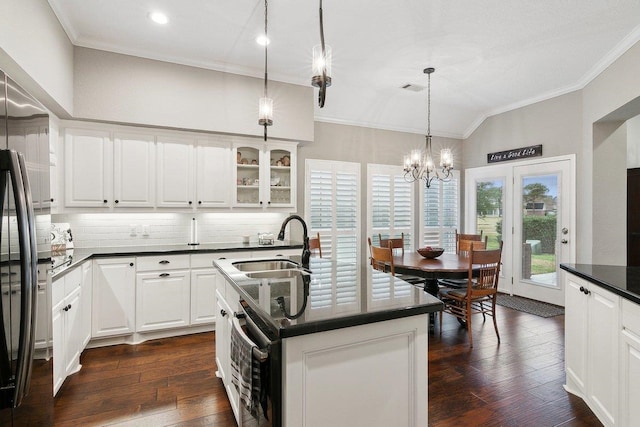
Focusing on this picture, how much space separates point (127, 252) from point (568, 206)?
5632 mm

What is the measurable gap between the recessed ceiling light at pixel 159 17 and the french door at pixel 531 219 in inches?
207

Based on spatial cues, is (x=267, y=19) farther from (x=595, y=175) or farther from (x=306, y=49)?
(x=595, y=175)

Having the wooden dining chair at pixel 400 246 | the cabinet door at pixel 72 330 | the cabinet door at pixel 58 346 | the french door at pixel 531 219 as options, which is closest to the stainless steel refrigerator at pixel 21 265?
the cabinet door at pixel 58 346

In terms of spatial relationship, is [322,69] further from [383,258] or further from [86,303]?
[86,303]

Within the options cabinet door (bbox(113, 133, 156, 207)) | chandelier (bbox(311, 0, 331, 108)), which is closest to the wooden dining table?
chandelier (bbox(311, 0, 331, 108))

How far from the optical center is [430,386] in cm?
267

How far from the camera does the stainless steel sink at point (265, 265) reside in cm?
267

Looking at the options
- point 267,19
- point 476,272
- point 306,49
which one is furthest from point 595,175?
point 267,19

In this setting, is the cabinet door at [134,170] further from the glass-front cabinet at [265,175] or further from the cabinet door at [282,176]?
the cabinet door at [282,176]

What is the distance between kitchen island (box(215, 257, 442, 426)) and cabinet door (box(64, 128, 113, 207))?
9.25 feet

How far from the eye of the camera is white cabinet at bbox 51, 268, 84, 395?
2451mm

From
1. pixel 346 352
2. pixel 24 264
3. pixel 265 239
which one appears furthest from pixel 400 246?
pixel 24 264

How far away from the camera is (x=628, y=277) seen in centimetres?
218

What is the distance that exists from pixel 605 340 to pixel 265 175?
3667 mm
